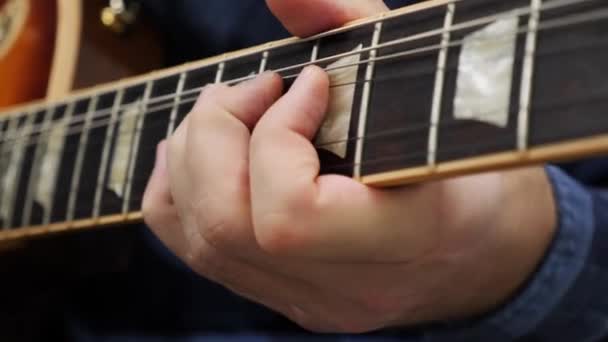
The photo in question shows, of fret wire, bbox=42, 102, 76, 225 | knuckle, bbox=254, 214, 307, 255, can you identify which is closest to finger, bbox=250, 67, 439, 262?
knuckle, bbox=254, 214, 307, 255

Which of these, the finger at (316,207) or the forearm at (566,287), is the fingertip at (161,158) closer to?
the finger at (316,207)

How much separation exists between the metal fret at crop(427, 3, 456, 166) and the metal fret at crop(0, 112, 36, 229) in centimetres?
56

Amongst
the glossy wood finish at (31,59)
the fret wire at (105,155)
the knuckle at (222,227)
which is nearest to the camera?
the knuckle at (222,227)

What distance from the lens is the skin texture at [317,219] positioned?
16.4 inches

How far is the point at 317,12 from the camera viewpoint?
0.48 m

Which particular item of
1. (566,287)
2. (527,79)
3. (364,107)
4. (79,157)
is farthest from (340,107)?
(79,157)

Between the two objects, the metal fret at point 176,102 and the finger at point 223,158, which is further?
the metal fret at point 176,102

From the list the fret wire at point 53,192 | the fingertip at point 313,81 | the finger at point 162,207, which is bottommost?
the finger at point 162,207

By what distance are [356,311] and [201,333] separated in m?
0.38

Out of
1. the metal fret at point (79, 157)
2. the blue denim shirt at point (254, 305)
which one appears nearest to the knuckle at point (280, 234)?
the blue denim shirt at point (254, 305)

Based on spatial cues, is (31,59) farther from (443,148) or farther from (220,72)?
(443,148)

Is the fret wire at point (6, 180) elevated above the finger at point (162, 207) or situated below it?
above

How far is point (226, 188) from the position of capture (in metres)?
0.46

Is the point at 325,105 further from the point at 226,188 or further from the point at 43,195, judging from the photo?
the point at 43,195
